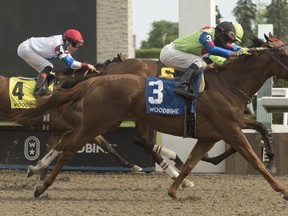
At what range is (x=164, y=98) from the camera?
7.50 meters

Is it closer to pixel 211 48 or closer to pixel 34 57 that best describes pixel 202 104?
pixel 211 48

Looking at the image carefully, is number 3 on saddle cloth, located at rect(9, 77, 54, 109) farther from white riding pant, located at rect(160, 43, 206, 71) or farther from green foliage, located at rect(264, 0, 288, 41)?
green foliage, located at rect(264, 0, 288, 41)

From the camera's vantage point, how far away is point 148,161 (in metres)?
9.89

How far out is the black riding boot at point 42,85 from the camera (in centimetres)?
897

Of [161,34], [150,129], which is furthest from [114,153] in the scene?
[161,34]

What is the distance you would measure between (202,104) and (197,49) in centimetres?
60

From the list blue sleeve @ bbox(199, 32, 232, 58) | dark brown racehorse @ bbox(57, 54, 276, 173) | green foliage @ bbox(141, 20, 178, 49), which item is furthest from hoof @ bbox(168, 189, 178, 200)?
green foliage @ bbox(141, 20, 178, 49)

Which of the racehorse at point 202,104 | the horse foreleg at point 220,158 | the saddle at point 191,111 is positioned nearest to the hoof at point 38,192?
the racehorse at point 202,104

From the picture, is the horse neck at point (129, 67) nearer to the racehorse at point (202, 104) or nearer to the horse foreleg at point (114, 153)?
the horse foreleg at point (114, 153)

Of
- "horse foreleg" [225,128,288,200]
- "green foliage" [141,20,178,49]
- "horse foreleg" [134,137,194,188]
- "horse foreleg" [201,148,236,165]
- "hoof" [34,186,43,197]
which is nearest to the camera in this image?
"horse foreleg" [225,128,288,200]

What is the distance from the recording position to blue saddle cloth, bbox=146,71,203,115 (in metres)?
7.49

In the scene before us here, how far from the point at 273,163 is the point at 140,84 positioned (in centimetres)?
208

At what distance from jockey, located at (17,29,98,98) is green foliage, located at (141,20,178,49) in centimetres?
5768

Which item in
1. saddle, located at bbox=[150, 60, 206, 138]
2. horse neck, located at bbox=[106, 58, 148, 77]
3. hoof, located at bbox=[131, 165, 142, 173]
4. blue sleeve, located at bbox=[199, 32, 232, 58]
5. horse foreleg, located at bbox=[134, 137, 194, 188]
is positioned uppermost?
blue sleeve, located at bbox=[199, 32, 232, 58]
